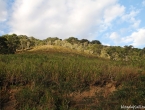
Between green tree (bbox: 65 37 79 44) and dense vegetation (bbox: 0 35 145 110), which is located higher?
green tree (bbox: 65 37 79 44)

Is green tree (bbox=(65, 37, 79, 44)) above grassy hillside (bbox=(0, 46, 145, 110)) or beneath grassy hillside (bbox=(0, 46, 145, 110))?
above

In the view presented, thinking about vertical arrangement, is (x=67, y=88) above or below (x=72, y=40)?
below

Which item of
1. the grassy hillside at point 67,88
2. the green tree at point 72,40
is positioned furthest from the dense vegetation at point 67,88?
the green tree at point 72,40

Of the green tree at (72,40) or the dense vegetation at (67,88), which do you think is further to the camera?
the green tree at (72,40)

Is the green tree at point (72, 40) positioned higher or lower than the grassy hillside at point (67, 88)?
higher

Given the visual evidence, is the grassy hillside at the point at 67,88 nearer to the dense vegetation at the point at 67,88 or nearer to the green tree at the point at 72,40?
the dense vegetation at the point at 67,88

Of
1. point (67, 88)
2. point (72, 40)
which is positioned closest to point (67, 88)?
point (67, 88)

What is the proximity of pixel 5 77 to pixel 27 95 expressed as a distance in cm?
164

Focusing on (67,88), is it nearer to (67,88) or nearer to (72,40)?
(67,88)

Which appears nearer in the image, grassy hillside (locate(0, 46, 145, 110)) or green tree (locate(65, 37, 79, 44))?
grassy hillside (locate(0, 46, 145, 110))

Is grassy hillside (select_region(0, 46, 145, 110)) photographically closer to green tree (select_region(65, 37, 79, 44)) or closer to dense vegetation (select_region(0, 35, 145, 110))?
dense vegetation (select_region(0, 35, 145, 110))

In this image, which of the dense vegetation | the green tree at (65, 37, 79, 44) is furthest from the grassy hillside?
the green tree at (65, 37, 79, 44)

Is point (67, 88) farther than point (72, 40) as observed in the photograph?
No

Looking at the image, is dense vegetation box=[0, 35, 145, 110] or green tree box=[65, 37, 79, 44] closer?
dense vegetation box=[0, 35, 145, 110]
